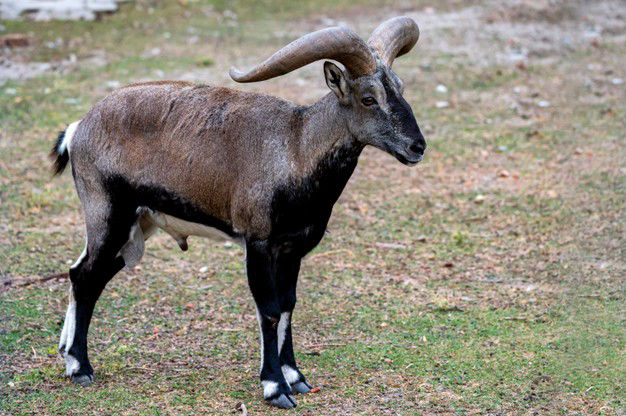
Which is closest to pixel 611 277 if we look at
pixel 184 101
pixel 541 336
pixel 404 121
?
pixel 541 336

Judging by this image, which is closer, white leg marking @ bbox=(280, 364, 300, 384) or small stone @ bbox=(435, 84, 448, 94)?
white leg marking @ bbox=(280, 364, 300, 384)

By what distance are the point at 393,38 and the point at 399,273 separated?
2.98 meters

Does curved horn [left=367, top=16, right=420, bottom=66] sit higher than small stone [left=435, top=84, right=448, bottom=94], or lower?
higher

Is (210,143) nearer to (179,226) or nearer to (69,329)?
(179,226)

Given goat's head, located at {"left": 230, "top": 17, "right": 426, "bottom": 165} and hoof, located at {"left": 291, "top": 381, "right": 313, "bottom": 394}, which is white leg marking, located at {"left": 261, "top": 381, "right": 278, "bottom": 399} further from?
goat's head, located at {"left": 230, "top": 17, "right": 426, "bottom": 165}

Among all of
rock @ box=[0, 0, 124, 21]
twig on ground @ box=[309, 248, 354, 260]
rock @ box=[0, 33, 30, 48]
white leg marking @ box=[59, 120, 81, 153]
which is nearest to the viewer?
white leg marking @ box=[59, 120, 81, 153]

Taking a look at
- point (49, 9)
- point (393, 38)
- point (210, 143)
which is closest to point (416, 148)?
point (393, 38)

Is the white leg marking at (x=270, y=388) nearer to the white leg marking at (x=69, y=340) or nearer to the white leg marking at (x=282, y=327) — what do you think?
the white leg marking at (x=282, y=327)

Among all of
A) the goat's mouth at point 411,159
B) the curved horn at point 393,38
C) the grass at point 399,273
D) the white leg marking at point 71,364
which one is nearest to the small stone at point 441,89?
the grass at point 399,273

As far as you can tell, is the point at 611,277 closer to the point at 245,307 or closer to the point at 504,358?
the point at 504,358

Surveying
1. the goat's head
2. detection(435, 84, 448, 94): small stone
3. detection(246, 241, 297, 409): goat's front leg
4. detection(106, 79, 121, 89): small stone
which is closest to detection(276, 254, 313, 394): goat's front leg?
detection(246, 241, 297, 409): goat's front leg

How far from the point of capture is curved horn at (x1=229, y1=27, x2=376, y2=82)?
6633 millimetres

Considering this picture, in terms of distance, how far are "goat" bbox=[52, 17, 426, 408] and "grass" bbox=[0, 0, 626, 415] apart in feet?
1.87

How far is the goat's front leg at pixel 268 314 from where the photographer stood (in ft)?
22.4
